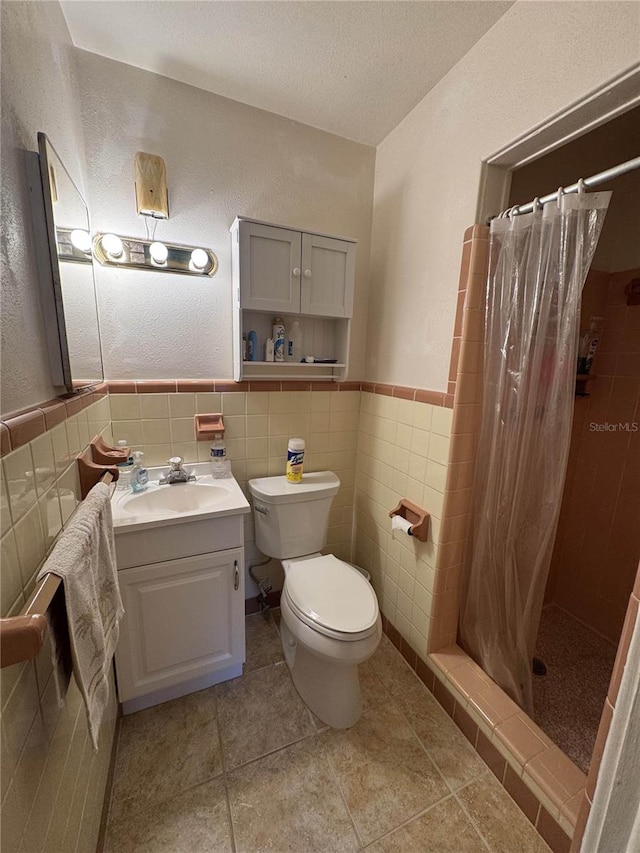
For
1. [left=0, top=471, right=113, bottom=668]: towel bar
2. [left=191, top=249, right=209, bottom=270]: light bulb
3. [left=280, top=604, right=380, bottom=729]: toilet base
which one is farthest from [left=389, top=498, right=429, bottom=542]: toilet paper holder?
[left=191, top=249, right=209, bottom=270]: light bulb

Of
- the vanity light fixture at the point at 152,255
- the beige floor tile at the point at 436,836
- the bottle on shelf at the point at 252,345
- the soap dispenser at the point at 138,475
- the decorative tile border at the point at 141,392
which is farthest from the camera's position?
the bottle on shelf at the point at 252,345

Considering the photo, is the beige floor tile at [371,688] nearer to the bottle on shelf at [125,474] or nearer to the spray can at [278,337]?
the bottle on shelf at [125,474]

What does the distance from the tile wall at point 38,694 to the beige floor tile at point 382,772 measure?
728 millimetres

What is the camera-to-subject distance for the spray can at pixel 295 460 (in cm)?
159

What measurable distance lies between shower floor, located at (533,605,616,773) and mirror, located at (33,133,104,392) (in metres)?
2.01

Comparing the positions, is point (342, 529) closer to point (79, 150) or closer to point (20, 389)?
point (20, 389)

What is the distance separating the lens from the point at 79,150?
1.13 meters

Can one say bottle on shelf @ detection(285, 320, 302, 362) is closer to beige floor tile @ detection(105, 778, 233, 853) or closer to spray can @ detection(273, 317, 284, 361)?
spray can @ detection(273, 317, 284, 361)

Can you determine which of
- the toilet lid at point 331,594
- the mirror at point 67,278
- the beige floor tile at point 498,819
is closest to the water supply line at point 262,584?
the toilet lid at point 331,594

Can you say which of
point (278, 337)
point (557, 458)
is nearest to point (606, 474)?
point (557, 458)

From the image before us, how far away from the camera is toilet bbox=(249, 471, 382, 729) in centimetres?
116

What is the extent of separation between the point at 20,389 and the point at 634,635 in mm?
1191

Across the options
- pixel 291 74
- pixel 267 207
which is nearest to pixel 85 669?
pixel 267 207

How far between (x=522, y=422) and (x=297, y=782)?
4.63 ft
